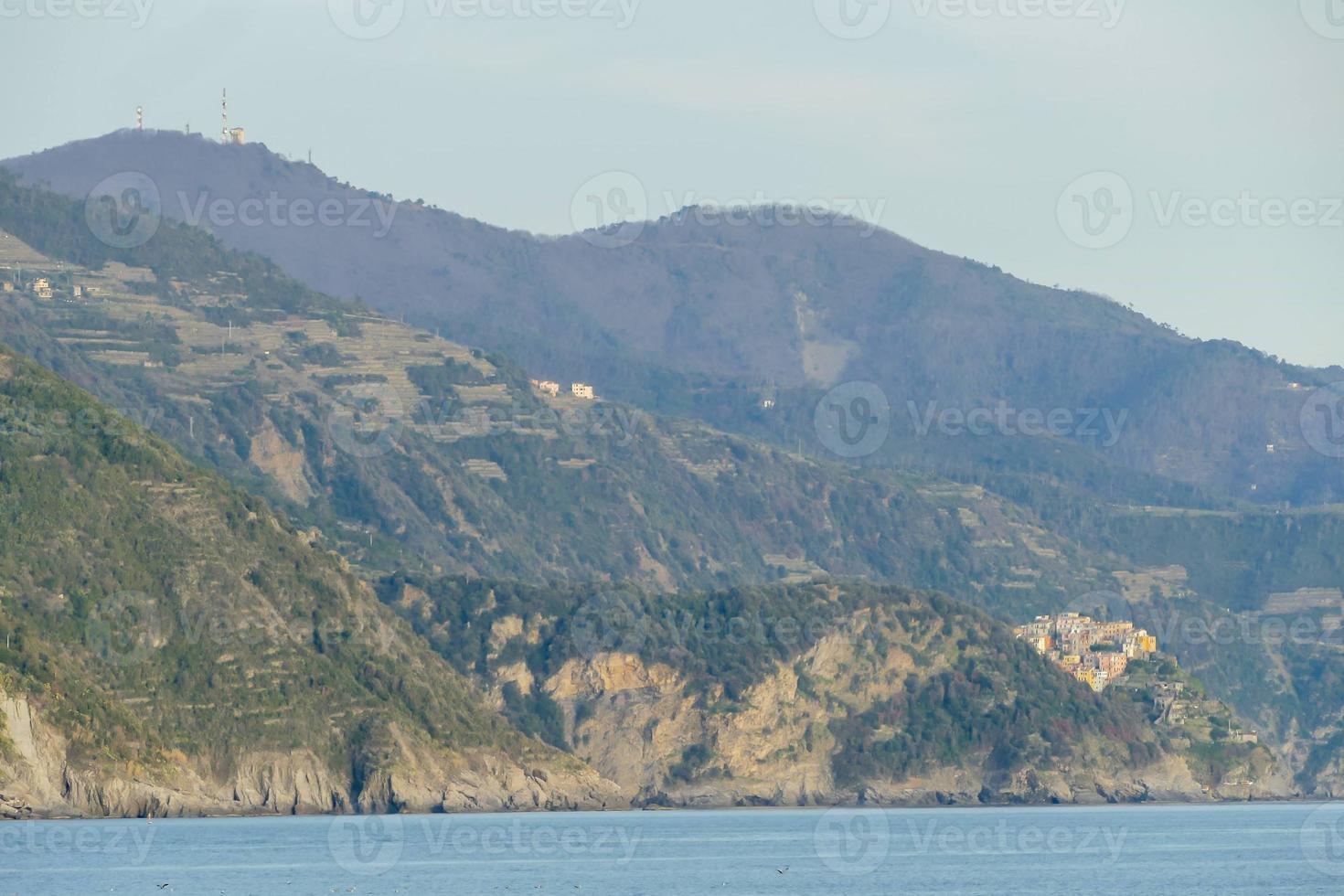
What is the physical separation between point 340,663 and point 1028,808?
57.4 meters

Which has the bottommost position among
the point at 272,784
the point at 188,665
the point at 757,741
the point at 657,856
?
the point at 757,741

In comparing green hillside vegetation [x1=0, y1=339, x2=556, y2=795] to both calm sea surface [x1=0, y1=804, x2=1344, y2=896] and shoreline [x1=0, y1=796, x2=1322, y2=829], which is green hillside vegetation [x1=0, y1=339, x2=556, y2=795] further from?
calm sea surface [x1=0, y1=804, x2=1344, y2=896]

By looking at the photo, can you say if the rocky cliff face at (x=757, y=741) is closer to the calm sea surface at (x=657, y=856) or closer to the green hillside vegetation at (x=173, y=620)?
the calm sea surface at (x=657, y=856)

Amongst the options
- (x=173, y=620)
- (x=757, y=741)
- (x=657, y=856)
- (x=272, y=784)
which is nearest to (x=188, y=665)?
(x=173, y=620)

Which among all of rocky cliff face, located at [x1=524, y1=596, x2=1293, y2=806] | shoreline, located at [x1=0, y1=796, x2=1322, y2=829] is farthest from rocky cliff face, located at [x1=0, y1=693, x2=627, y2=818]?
rocky cliff face, located at [x1=524, y1=596, x2=1293, y2=806]

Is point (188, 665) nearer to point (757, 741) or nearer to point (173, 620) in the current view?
point (173, 620)

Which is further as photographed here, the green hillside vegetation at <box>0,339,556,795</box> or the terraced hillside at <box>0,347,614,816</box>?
the green hillside vegetation at <box>0,339,556,795</box>

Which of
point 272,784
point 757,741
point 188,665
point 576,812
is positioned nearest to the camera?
point 188,665

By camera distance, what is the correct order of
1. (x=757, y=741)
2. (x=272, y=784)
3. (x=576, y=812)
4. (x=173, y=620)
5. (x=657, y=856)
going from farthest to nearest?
(x=757, y=741)
(x=576, y=812)
(x=173, y=620)
(x=272, y=784)
(x=657, y=856)

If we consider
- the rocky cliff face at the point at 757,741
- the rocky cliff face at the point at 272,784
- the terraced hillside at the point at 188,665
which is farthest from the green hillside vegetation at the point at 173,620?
the rocky cliff face at the point at 757,741

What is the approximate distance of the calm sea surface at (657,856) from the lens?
113m

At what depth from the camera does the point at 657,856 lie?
440 ft

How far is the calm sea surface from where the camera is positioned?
113438 mm

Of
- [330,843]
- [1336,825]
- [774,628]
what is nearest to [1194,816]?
[1336,825]
